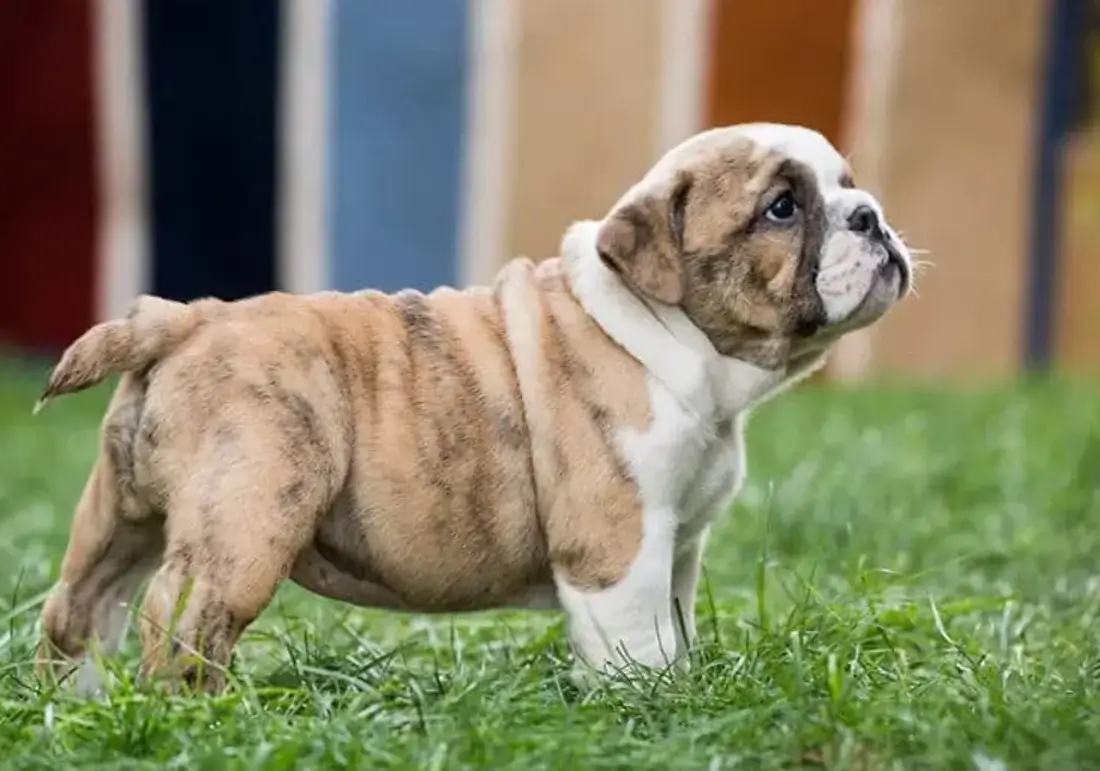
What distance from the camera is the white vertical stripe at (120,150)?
26.7ft

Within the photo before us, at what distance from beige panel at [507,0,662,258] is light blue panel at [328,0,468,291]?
0.31m

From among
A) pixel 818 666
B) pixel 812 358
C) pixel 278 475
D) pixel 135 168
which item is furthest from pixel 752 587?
pixel 135 168

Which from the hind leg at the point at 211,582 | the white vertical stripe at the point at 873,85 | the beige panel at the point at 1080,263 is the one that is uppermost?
the white vertical stripe at the point at 873,85

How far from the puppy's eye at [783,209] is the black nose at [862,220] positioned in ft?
0.34

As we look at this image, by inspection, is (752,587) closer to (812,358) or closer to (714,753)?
(812,358)

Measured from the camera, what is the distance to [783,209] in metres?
3.17

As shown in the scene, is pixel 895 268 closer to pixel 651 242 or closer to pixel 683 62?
pixel 651 242

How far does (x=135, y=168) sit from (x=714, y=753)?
630 centimetres

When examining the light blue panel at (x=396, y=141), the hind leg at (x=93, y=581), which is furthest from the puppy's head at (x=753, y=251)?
the light blue panel at (x=396, y=141)

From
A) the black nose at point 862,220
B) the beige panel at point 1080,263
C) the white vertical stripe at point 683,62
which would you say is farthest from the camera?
the beige panel at point 1080,263

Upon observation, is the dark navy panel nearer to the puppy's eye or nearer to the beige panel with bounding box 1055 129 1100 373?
the beige panel with bounding box 1055 129 1100 373

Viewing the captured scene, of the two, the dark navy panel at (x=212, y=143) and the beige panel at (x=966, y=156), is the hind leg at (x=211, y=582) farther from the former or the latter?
the beige panel at (x=966, y=156)

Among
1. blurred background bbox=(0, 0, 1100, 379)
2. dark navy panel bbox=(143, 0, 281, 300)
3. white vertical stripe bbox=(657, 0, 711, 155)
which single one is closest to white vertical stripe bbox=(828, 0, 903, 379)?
blurred background bbox=(0, 0, 1100, 379)

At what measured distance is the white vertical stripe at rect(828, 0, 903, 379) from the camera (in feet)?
26.7
